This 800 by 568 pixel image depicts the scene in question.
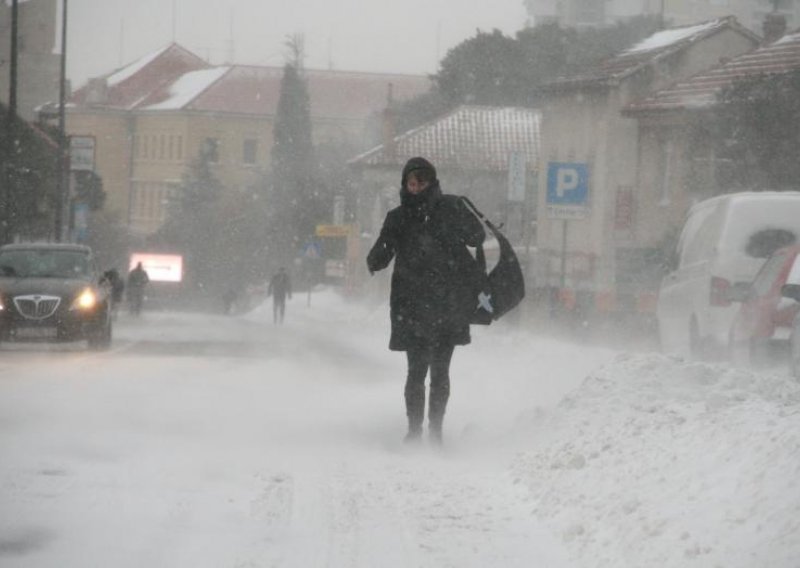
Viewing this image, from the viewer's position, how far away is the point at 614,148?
178 feet

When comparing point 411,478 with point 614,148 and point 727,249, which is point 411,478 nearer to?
point 727,249

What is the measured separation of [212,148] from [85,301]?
364 ft

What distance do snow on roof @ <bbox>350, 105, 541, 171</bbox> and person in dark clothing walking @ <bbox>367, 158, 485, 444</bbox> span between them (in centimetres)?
7251

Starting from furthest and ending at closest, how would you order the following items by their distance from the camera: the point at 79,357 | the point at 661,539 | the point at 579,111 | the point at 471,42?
the point at 471,42 < the point at 579,111 < the point at 79,357 < the point at 661,539

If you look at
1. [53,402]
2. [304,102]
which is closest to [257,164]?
[304,102]

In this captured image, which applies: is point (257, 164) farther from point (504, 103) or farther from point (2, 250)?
point (2, 250)

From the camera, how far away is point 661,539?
6.79 meters

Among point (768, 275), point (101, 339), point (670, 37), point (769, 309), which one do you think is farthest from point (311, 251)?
point (769, 309)

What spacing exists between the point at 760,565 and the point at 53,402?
9.27 meters

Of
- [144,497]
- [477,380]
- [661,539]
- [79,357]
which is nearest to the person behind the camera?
[661,539]

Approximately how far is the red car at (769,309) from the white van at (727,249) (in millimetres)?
259

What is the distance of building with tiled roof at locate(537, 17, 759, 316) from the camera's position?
51.8 m

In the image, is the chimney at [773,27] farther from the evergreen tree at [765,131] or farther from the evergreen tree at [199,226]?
the evergreen tree at [199,226]

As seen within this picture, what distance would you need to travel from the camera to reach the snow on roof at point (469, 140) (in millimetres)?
84750
